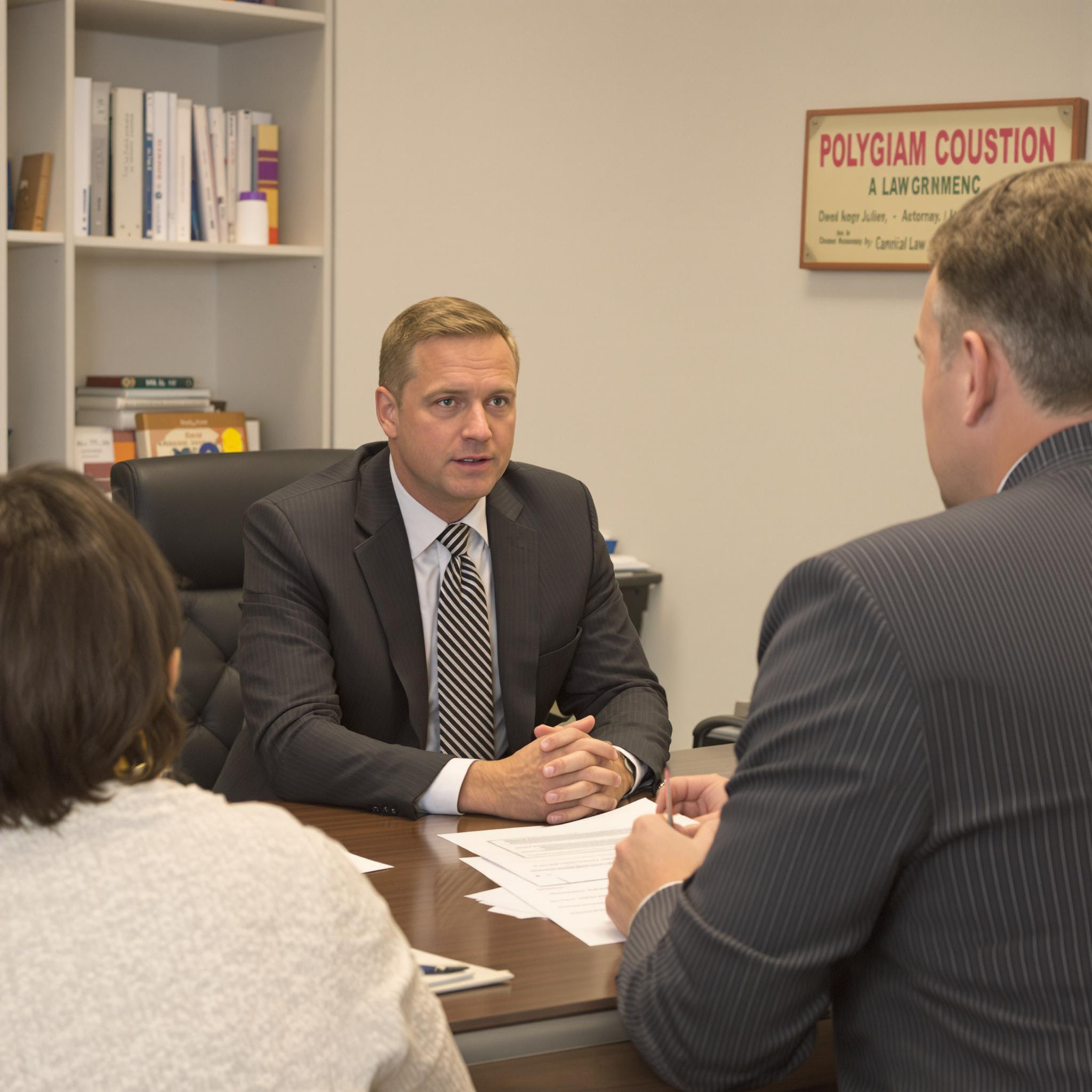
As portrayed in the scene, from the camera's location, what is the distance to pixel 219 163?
352cm

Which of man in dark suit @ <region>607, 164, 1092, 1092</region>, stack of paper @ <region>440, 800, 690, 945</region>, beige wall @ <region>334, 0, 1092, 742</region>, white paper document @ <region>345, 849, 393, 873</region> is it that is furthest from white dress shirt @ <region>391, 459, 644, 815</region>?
beige wall @ <region>334, 0, 1092, 742</region>

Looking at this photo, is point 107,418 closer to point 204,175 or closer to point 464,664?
point 204,175

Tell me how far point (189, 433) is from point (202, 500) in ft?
3.97

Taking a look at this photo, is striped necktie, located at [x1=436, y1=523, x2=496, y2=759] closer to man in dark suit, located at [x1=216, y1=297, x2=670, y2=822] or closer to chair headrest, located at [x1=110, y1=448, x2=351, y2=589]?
man in dark suit, located at [x1=216, y1=297, x2=670, y2=822]

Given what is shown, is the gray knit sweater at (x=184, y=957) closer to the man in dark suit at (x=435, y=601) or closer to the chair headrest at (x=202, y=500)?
the man in dark suit at (x=435, y=601)

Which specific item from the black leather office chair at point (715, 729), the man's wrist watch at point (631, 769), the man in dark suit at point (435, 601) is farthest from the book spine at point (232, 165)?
the man's wrist watch at point (631, 769)

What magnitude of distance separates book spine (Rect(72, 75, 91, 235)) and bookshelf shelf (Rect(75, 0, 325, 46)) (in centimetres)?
21

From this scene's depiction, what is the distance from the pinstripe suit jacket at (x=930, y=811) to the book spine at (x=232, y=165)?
277cm

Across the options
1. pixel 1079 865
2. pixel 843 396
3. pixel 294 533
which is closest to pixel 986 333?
pixel 1079 865

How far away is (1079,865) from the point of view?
1.03 metres

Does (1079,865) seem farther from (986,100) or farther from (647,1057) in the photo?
(986,100)

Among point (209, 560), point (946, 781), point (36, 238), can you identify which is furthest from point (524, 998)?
point (36, 238)

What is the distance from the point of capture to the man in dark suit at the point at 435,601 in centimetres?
206

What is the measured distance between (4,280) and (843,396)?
2.05m
